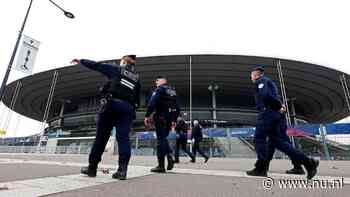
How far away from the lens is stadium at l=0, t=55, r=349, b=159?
92.1 feet

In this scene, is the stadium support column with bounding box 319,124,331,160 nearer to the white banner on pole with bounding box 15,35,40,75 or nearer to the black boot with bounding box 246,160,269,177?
the black boot with bounding box 246,160,269,177

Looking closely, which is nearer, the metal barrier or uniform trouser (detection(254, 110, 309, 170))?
uniform trouser (detection(254, 110, 309, 170))

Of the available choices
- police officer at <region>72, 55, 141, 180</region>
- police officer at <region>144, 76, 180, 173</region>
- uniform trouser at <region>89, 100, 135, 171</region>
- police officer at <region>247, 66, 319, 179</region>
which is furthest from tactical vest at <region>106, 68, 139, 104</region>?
police officer at <region>247, 66, 319, 179</region>

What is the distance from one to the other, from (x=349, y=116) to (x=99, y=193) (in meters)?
53.1

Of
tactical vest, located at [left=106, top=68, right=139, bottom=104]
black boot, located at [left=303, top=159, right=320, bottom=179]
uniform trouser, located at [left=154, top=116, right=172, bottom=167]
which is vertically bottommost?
black boot, located at [left=303, top=159, right=320, bottom=179]

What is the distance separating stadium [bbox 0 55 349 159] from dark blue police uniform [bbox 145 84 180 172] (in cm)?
2330

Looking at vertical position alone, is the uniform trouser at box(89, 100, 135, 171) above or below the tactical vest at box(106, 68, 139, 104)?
below

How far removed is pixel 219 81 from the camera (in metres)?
33.0

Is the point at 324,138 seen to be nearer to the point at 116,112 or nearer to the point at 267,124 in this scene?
the point at 267,124

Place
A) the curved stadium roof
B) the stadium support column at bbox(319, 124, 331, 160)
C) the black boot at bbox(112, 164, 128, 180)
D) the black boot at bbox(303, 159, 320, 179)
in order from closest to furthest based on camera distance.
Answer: the black boot at bbox(112, 164, 128, 180), the black boot at bbox(303, 159, 320, 179), the stadium support column at bbox(319, 124, 331, 160), the curved stadium roof

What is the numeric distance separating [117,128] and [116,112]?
0.73ft

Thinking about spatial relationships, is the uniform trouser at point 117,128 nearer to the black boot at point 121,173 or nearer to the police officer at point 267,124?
the black boot at point 121,173

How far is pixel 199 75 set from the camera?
1216 inches

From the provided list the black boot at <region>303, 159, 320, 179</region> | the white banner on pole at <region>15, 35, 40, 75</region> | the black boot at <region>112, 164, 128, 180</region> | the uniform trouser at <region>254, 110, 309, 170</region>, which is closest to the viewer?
the black boot at <region>112, 164, 128, 180</region>
